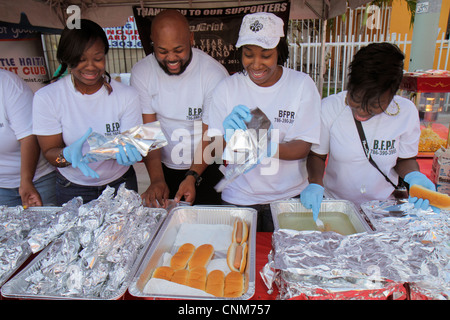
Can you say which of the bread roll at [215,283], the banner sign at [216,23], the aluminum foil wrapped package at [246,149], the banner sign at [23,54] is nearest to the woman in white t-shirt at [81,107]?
the aluminum foil wrapped package at [246,149]

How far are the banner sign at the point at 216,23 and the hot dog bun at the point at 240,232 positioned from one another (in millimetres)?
2385

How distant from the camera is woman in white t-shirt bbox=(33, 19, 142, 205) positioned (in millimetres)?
1717

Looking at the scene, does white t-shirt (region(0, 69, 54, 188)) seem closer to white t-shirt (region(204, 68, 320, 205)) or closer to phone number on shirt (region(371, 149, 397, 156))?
white t-shirt (region(204, 68, 320, 205))

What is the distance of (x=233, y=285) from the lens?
1.20 metres

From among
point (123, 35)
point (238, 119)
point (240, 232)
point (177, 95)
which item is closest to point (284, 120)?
point (238, 119)

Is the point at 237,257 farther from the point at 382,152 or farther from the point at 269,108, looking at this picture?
the point at 382,152

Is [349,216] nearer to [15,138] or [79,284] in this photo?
[79,284]

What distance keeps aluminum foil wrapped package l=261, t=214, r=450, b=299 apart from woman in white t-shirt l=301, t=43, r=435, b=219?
384 millimetres

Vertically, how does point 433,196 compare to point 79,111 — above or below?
below

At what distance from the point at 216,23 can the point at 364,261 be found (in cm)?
351

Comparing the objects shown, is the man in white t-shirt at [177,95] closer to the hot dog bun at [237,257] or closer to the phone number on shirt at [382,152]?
the hot dog bun at [237,257]

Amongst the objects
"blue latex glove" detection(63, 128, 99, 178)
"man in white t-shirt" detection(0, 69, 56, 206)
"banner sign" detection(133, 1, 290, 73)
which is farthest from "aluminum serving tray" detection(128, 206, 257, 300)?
"banner sign" detection(133, 1, 290, 73)

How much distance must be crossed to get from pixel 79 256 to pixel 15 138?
1.16m

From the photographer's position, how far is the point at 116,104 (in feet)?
6.40
